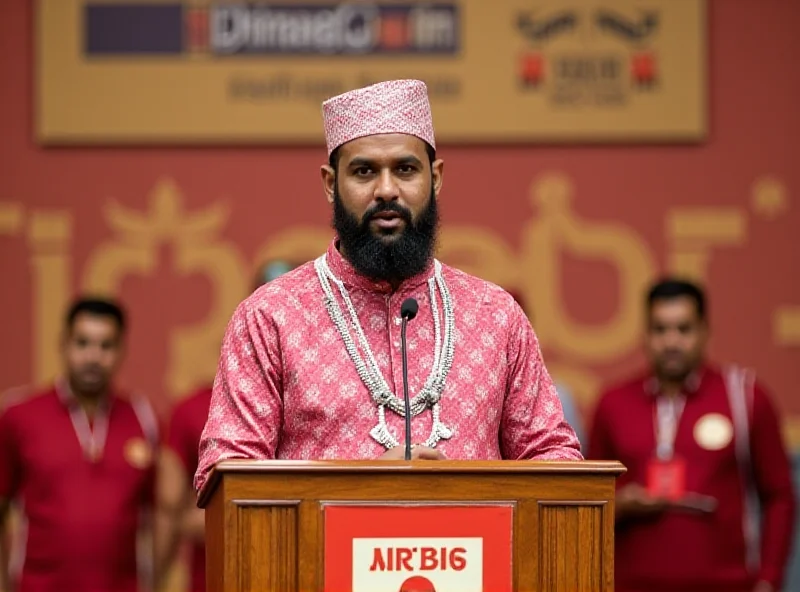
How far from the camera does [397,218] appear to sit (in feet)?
10.3

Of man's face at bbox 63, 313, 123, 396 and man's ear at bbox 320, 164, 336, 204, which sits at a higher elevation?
man's ear at bbox 320, 164, 336, 204

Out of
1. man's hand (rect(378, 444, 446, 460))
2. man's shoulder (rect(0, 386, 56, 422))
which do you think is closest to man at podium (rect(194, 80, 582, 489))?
man's hand (rect(378, 444, 446, 460))

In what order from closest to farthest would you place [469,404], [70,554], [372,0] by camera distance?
[469,404] → [70,554] → [372,0]

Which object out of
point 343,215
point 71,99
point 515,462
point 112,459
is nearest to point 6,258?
point 71,99

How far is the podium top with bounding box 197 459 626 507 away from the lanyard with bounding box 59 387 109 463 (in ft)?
9.64

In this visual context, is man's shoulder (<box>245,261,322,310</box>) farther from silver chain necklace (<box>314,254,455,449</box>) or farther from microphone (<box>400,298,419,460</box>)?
microphone (<box>400,298,419,460</box>)

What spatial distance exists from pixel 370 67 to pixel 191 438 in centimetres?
173

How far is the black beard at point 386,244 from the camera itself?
3148mm

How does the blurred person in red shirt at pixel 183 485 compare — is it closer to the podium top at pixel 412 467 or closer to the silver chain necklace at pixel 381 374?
the silver chain necklace at pixel 381 374

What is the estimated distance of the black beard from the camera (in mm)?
3148

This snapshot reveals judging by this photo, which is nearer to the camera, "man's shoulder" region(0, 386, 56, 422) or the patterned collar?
the patterned collar

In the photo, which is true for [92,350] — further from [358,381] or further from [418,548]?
[418,548]

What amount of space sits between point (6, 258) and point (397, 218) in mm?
3774

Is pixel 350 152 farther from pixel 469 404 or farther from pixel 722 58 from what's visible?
pixel 722 58
